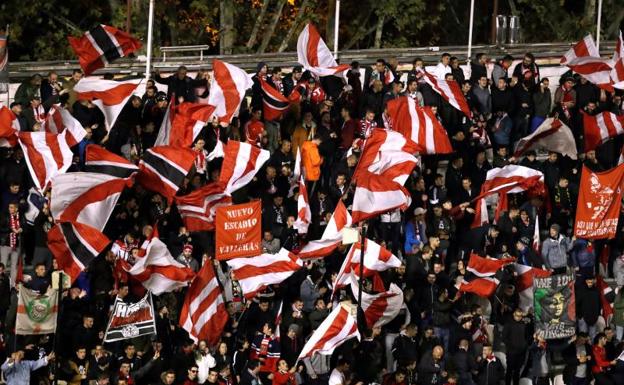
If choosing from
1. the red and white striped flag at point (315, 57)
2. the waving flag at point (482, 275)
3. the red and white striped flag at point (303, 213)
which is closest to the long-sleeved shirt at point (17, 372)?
the red and white striped flag at point (303, 213)

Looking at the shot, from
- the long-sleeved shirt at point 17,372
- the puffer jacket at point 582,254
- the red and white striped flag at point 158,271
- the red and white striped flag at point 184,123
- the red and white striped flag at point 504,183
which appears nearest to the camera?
the long-sleeved shirt at point 17,372

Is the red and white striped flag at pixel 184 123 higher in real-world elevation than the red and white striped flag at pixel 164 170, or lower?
higher

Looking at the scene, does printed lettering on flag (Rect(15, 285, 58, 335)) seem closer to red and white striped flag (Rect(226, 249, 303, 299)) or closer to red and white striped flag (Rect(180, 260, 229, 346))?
red and white striped flag (Rect(180, 260, 229, 346))

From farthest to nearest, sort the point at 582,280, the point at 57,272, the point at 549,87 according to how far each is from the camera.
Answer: the point at 549,87 → the point at 582,280 → the point at 57,272

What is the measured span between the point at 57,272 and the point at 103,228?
2239 mm

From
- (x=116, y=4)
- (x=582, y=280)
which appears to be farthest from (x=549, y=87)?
(x=116, y=4)

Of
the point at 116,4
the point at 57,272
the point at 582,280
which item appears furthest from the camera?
the point at 116,4

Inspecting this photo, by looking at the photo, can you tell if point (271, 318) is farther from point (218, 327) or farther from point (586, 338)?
point (586, 338)

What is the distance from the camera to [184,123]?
43.8m

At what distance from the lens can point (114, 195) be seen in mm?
42500

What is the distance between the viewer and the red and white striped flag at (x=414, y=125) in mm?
44562

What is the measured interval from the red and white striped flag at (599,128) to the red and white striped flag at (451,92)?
2239mm

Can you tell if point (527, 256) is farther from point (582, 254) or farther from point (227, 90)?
point (227, 90)

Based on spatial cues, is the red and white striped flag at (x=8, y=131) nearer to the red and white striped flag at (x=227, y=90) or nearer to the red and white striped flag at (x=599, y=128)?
the red and white striped flag at (x=227, y=90)
